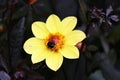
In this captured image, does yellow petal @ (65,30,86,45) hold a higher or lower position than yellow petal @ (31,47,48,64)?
higher

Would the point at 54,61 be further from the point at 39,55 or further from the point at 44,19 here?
the point at 44,19

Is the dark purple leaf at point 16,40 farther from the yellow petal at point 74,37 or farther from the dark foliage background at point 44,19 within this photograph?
the yellow petal at point 74,37

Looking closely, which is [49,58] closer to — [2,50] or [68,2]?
[2,50]

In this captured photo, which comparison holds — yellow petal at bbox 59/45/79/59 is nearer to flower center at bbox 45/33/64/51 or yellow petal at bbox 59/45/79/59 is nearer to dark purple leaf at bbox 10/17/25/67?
flower center at bbox 45/33/64/51

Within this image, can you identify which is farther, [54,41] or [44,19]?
[44,19]

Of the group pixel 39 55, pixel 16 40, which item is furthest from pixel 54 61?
pixel 16 40

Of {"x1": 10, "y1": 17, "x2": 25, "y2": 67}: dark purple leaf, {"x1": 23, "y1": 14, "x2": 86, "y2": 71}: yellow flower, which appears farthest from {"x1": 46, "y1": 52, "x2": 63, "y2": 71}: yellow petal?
A: {"x1": 10, "y1": 17, "x2": 25, "y2": 67}: dark purple leaf


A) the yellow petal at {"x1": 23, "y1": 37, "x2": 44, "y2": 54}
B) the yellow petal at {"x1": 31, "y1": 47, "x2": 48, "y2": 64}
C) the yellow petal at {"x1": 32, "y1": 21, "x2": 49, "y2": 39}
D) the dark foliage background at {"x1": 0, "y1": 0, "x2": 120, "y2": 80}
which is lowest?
the dark foliage background at {"x1": 0, "y1": 0, "x2": 120, "y2": 80}
